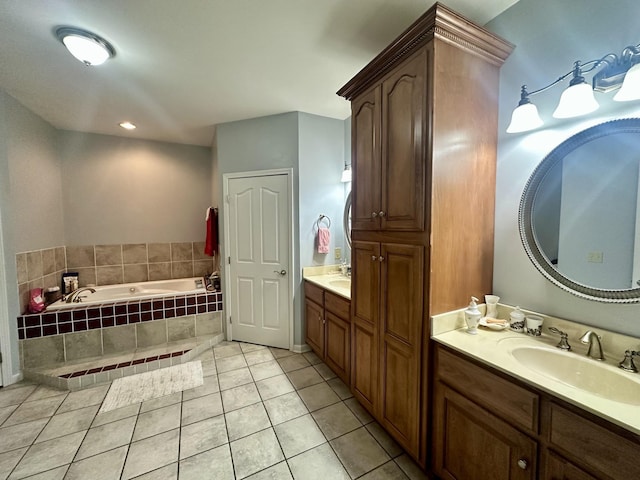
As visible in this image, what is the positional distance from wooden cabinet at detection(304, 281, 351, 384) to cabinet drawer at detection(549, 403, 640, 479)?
4.24 ft

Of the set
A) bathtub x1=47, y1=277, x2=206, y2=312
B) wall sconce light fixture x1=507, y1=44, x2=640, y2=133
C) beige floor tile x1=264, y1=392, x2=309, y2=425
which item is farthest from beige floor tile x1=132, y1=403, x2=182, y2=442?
wall sconce light fixture x1=507, y1=44, x2=640, y2=133

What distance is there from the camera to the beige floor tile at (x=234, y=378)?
7.43 ft

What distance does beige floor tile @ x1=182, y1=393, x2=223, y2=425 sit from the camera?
188 centimetres

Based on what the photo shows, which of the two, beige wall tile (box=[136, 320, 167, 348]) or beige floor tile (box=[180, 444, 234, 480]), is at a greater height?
beige wall tile (box=[136, 320, 167, 348])

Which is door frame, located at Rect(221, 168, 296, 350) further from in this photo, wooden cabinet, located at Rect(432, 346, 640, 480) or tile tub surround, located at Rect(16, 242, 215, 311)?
wooden cabinet, located at Rect(432, 346, 640, 480)

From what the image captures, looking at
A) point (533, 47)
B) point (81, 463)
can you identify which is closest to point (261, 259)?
point (81, 463)

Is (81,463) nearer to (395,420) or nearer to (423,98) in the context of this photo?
(395,420)

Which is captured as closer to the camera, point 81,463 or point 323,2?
point 323,2

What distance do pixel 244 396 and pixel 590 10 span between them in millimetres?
3082

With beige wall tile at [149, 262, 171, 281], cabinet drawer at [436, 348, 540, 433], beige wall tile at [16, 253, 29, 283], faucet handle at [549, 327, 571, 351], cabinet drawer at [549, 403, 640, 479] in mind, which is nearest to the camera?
cabinet drawer at [549, 403, 640, 479]

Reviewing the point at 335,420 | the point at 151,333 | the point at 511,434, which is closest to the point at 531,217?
the point at 511,434

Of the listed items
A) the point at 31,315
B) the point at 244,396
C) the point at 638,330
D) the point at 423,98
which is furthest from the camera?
the point at 31,315

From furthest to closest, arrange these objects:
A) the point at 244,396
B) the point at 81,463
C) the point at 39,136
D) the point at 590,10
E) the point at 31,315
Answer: the point at 39,136, the point at 31,315, the point at 244,396, the point at 81,463, the point at 590,10

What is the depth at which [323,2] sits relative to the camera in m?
1.39
